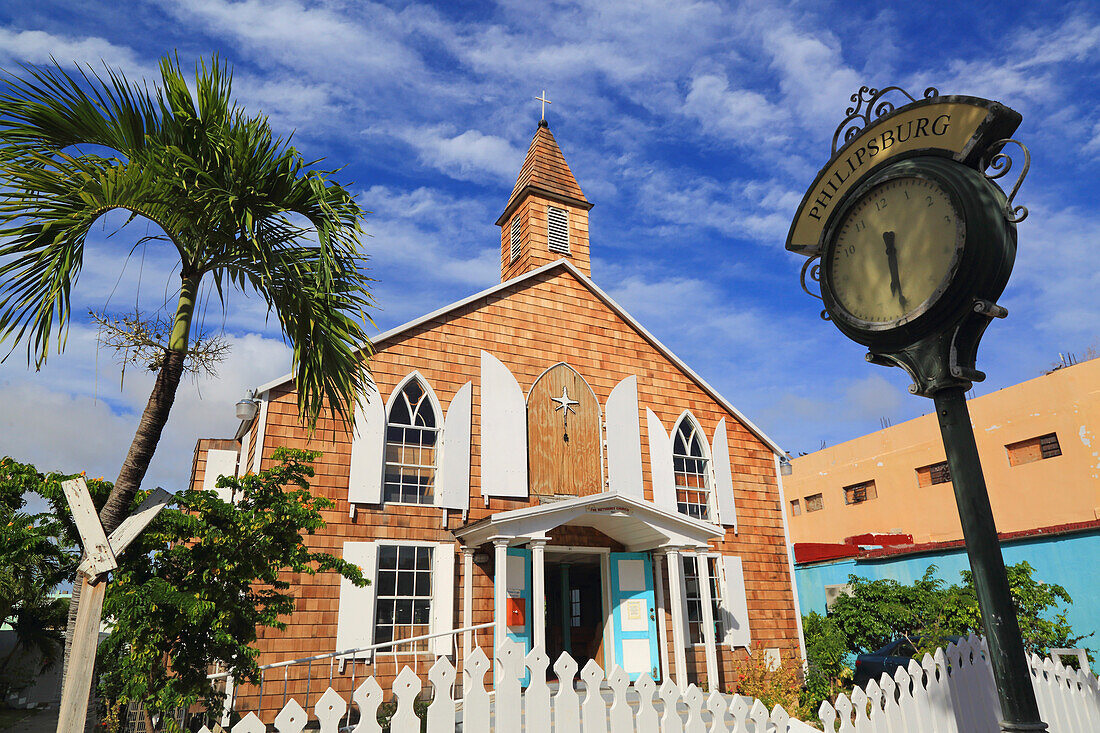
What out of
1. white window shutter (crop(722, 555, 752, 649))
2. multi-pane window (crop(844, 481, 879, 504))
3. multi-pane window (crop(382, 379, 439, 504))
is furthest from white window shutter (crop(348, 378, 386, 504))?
multi-pane window (crop(844, 481, 879, 504))

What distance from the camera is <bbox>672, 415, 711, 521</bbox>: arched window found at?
1450 cm

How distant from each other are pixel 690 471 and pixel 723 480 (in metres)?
0.71

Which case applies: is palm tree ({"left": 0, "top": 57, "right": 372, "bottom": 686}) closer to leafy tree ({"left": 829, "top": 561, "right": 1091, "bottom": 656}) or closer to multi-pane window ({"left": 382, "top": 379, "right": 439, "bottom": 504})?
multi-pane window ({"left": 382, "top": 379, "right": 439, "bottom": 504})

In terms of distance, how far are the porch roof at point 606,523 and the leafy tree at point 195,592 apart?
14.0ft

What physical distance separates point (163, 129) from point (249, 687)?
27.1ft

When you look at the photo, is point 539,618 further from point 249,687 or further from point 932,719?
point 932,719

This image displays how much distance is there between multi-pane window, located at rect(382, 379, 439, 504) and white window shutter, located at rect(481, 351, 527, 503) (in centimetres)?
95

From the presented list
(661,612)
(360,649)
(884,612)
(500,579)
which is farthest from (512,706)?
(884,612)

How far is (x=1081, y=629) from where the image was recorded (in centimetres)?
1434

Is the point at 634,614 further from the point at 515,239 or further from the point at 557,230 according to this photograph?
the point at 515,239

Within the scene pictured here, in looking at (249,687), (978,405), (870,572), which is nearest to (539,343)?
(249,687)

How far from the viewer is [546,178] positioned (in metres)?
18.1

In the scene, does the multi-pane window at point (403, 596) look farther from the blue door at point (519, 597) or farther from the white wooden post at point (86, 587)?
the white wooden post at point (86, 587)

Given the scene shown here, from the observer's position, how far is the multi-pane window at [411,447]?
12.0 meters
